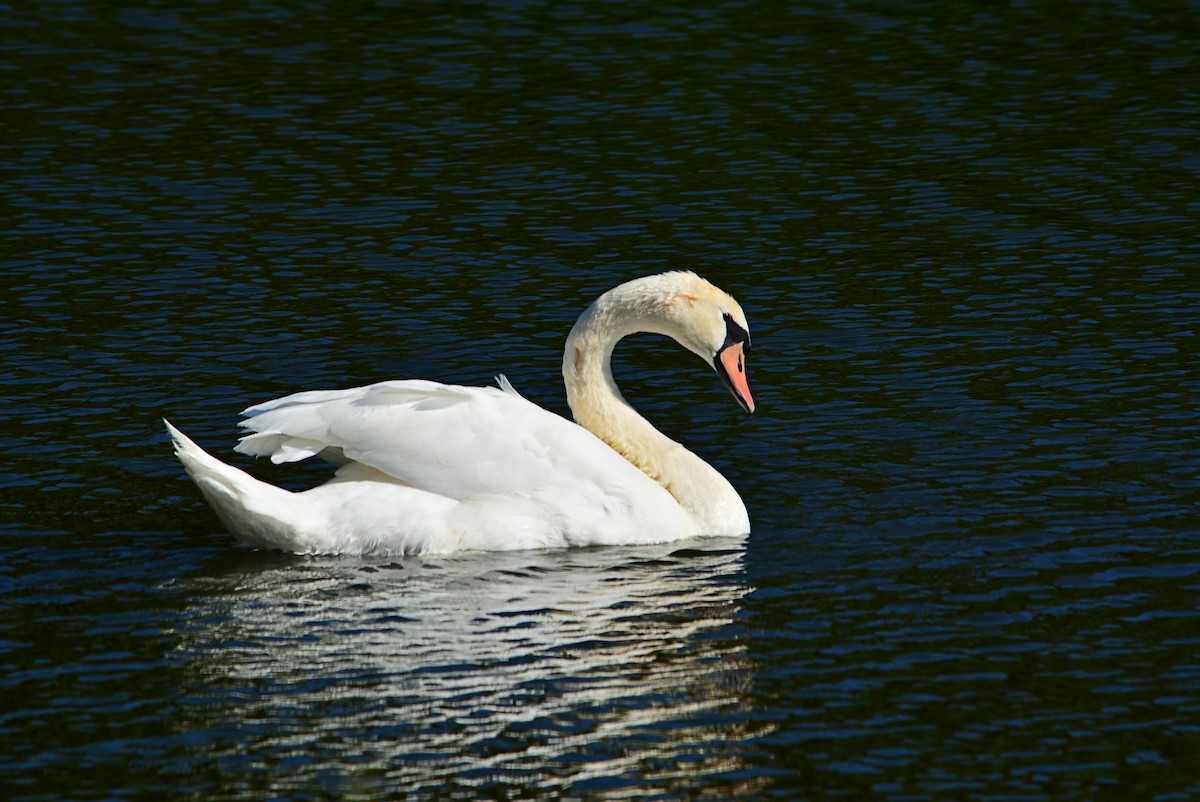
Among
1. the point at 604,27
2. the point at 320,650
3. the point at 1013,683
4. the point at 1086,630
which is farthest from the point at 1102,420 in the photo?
the point at 604,27

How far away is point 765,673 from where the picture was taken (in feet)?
36.2

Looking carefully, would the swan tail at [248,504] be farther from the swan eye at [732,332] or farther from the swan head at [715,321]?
the swan eye at [732,332]

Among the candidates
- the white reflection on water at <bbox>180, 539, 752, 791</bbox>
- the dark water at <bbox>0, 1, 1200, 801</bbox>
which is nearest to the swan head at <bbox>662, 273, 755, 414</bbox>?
the dark water at <bbox>0, 1, 1200, 801</bbox>

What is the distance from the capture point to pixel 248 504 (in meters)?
12.9

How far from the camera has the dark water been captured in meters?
10.3

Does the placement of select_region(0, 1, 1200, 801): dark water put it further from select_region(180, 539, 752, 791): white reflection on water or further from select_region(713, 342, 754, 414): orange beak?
select_region(713, 342, 754, 414): orange beak

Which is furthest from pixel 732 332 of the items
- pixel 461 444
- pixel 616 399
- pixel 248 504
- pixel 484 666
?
pixel 484 666

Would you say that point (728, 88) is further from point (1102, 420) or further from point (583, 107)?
point (1102, 420)

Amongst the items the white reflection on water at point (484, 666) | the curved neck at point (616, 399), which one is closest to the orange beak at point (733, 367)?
the curved neck at point (616, 399)

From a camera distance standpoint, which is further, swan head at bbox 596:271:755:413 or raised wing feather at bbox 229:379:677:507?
swan head at bbox 596:271:755:413

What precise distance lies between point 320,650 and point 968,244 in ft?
36.9

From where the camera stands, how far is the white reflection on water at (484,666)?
9.94 metres

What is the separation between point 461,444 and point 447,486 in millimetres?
307

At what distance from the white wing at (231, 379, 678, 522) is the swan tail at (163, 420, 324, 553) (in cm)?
52
